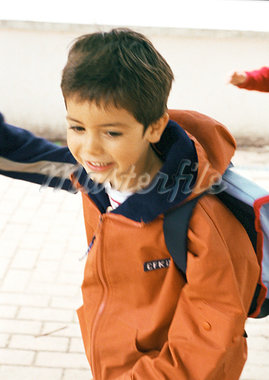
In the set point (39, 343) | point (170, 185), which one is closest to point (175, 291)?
point (170, 185)

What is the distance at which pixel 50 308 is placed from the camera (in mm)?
2947

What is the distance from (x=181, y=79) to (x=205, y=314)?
13.8 ft

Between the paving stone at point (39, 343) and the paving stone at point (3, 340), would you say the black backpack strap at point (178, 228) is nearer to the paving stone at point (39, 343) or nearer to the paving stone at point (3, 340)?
the paving stone at point (39, 343)

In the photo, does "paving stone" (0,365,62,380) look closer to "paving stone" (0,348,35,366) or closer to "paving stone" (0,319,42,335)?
"paving stone" (0,348,35,366)

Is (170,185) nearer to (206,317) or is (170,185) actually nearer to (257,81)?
(206,317)

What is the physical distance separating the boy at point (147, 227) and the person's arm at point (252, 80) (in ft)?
5.89

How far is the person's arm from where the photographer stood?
316 cm

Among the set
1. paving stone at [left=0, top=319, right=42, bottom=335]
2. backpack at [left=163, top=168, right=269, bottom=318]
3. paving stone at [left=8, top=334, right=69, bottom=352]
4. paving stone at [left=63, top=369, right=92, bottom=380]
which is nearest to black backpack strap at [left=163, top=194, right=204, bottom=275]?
backpack at [left=163, top=168, right=269, bottom=318]

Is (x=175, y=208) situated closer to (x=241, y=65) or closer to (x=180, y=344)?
(x=180, y=344)

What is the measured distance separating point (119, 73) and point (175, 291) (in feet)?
2.16

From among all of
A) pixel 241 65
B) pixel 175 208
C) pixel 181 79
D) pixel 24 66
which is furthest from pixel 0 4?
pixel 175 208

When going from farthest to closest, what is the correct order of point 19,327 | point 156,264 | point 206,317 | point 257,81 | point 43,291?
point 257,81, point 43,291, point 19,327, point 156,264, point 206,317

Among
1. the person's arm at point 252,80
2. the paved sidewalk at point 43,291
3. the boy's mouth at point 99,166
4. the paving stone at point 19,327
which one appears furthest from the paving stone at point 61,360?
the person's arm at point 252,80

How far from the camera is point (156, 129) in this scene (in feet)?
4.44
